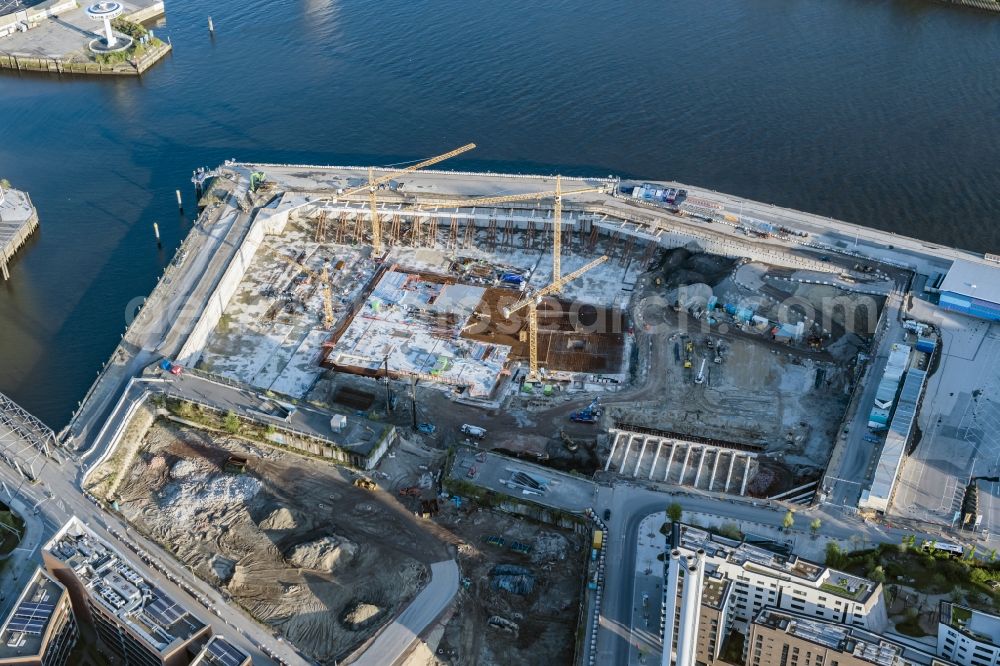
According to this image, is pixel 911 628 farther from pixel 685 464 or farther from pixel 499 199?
pixel 499 199

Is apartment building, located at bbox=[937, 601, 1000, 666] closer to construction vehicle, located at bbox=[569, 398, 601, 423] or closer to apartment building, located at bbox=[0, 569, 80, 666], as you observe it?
construction vehicle, located at bbox=[569, 398, 601, 423]

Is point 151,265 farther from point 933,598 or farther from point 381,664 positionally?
point 933,598

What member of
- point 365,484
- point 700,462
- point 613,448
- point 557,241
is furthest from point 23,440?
point 700,462

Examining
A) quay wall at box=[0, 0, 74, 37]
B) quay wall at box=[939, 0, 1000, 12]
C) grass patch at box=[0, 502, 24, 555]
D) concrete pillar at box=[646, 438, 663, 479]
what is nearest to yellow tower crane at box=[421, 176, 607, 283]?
concrete pillar at box=[646, 438, 663, 479]

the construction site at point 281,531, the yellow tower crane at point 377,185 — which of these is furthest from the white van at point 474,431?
the yellow tower crane at point 377,185

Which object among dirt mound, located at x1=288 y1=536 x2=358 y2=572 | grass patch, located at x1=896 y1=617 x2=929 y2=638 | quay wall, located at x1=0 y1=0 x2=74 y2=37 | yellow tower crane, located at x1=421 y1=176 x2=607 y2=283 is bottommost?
dirt mound, located at x1=288 y1=536 x2=358 y2=572

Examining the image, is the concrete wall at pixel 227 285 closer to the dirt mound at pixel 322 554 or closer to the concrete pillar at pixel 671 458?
the dirt mound at pixel 322 554

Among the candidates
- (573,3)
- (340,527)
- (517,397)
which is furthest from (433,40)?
(340,527)
